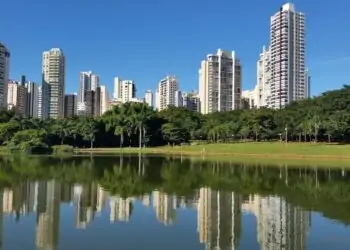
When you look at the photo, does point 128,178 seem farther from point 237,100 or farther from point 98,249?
point 237,100

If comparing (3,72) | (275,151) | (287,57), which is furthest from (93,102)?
(275,151)

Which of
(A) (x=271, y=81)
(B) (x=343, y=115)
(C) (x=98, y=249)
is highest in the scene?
(A) (x=271, y=81)

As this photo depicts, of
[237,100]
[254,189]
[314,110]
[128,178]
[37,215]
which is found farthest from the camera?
[237,100]

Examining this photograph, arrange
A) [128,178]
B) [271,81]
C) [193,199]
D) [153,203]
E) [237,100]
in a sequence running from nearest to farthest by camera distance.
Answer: [153,203] < [193,199] < [128,178] < [271,81] < [237,100]

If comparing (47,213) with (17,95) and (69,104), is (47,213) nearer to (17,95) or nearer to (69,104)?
(17,95)

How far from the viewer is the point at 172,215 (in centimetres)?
1789

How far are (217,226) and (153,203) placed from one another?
18.8 feet

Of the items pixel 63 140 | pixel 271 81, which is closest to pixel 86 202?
pixel 63 140

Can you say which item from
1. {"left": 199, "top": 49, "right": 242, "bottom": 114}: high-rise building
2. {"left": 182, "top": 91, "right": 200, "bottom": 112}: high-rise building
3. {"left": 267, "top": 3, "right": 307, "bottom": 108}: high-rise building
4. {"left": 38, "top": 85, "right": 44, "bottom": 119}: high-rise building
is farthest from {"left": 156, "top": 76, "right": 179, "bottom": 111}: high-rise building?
{"left": 267, "top": 3, "right": 307, "bottom": 108}: high-rise building

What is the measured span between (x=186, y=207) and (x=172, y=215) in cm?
198

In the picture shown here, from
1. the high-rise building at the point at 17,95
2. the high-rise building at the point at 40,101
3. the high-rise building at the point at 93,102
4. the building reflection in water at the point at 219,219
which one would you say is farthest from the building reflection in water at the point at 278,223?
the high-rise building at the point at 93,102

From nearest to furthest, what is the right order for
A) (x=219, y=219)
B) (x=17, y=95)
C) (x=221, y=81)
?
(x=219, y=219) < (x=221, y=81) < (x=17, y=95)

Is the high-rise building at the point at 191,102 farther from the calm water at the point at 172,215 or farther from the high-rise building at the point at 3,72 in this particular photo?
the calm water at the point at 172,215

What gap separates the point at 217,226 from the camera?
1556 centimetres
